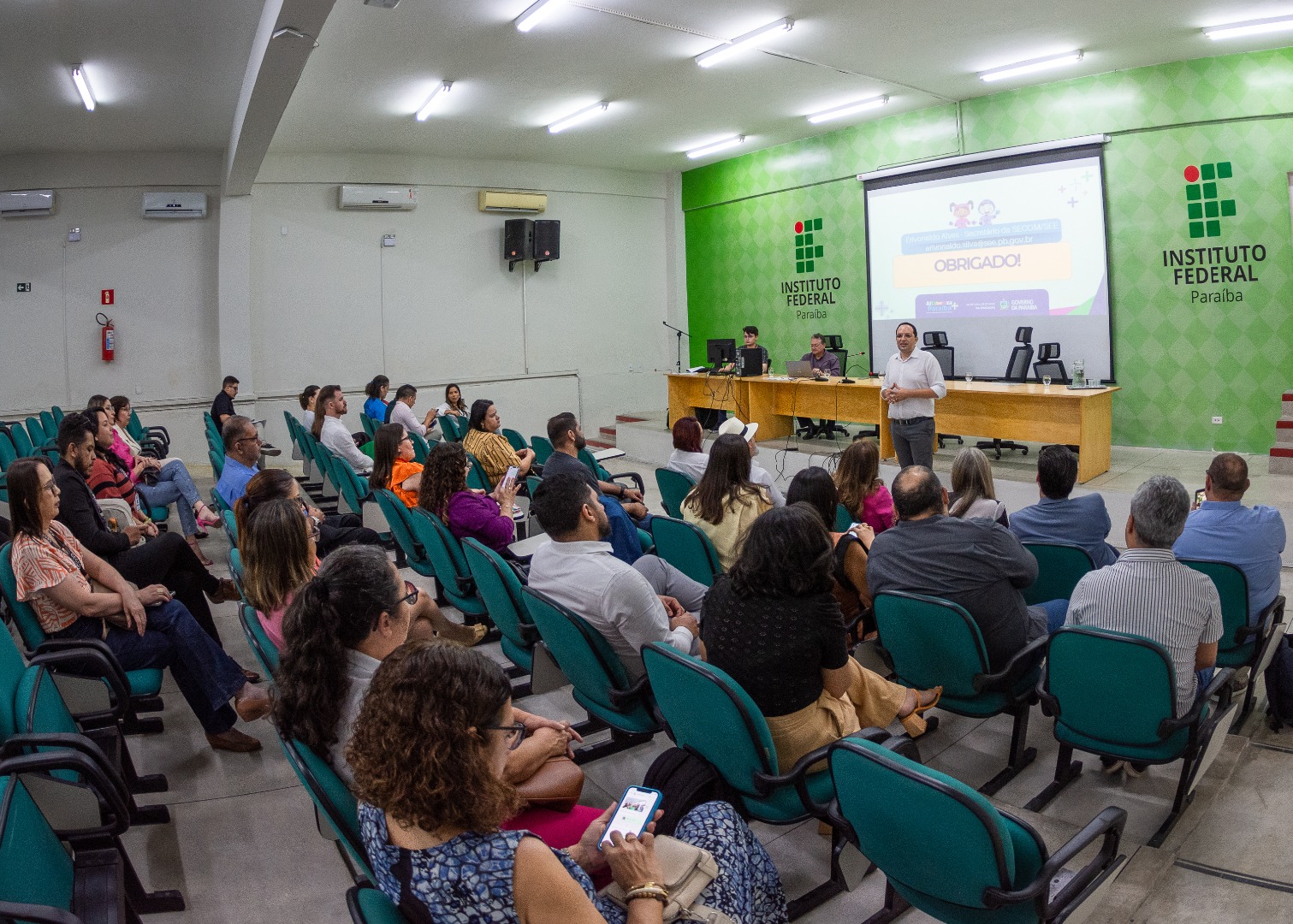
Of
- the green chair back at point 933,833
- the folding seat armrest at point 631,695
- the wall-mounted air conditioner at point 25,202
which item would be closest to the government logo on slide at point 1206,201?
the folding seat armrest at point 631,695

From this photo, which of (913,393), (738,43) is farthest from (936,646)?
(738,43)

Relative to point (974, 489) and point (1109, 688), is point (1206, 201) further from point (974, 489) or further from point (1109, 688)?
point (1109, 688)

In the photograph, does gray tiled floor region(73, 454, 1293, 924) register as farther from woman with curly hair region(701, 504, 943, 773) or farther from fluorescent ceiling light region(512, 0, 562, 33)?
fluorescent ceiling light region(512, 0, 562, 33)

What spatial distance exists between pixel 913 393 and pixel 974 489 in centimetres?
343

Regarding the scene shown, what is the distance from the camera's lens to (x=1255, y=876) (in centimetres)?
255

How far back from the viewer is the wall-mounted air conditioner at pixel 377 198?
11328 millimetres

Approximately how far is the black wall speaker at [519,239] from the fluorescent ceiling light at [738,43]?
439cm

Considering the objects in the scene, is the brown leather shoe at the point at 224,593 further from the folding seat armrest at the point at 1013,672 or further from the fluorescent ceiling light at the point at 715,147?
Result: the fluorescent ceiling light at the point at 715,147

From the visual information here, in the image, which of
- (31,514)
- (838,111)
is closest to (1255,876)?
(31,514)

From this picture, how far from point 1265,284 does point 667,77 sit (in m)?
5.68

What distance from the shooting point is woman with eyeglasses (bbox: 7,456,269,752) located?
3.11 meters

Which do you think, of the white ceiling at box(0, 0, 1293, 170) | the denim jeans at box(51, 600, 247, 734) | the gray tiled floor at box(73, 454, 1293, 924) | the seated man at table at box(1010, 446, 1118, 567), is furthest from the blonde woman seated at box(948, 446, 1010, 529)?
the white ceiling at box(0, 0, 1293, 170)

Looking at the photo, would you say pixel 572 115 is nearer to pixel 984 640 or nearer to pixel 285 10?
pixel 285 10

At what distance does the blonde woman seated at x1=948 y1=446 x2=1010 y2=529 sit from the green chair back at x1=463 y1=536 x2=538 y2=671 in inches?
72.7
